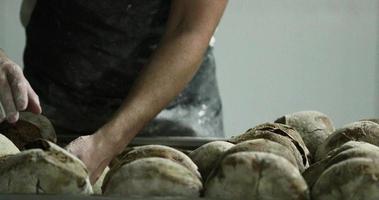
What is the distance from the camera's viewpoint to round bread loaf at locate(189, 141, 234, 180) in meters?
1.03

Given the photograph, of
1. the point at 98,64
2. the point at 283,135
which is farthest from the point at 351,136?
the point at 98,64

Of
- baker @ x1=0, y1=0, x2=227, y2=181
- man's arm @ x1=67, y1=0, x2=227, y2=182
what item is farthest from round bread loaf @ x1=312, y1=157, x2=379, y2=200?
baker @ x1=0, y1=0, x2=227, y2=181

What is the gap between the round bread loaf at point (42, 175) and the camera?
0.87m

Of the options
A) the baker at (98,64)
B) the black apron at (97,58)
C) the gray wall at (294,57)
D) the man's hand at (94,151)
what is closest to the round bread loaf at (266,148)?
the man's hand at (94,151)

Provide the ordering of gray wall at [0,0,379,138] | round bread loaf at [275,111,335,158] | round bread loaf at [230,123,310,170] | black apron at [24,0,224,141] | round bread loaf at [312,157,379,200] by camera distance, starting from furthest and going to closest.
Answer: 1. gray wall at [0,0,379,138]
2. black apron at [24,0,224,141]
3. round bread loaf at [275,111,335,158]
4. round bread loaf at [230,123,310,170]
5. round bread loaf at [312,157,379,200]

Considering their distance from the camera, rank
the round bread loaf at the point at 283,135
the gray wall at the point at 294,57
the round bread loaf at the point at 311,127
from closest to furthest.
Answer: the round bread loaf at the point at 283,135 < the round bread loaf at the point at 311,127 < the gray wall at the point at 294,57

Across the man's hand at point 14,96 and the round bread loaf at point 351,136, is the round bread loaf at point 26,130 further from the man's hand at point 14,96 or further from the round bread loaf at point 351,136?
the round bread loaf at point 351,136

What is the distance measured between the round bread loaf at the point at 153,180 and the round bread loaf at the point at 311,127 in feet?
1.17

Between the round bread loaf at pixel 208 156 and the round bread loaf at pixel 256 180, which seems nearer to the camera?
the round bread loaf at pixel 256 180

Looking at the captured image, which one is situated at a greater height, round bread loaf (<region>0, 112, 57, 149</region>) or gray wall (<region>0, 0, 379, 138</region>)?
round bread loaf (<region>0, 112, 57, 149</region>)

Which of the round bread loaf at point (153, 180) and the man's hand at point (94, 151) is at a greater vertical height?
the round bread loaf at point (153, 180)

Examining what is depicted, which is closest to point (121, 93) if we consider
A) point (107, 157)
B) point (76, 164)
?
point (107, 157)

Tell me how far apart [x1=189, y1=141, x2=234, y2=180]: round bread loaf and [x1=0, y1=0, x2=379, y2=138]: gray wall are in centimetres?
277

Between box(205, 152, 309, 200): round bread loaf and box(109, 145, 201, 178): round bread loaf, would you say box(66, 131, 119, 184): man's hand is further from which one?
box(205, 152, 309, 200): round bread loaf
